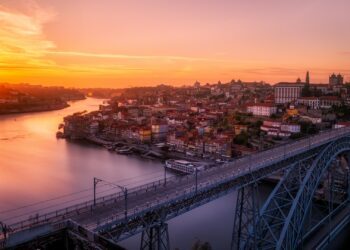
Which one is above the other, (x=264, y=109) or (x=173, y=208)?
(x=264, y=109)

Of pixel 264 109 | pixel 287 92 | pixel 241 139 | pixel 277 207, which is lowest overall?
pixel 241 139

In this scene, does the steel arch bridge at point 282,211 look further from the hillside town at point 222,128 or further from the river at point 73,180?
the hillside town at point 222,128

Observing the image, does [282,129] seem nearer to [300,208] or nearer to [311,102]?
[311,102]

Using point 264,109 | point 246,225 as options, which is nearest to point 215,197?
point 246,225

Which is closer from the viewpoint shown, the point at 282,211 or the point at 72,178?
the point at 282,211

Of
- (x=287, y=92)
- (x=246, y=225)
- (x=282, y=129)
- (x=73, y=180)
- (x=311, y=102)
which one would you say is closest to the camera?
(x=246, y=225)

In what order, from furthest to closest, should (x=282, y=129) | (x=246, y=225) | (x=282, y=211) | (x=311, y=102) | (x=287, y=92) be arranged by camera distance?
(x=287, y=92) → (x=311, y=102) → (x=282, y=129) → (x=282, y=211) → (x=246, y=225)

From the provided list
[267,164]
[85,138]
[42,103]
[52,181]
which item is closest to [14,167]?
[52,181]
